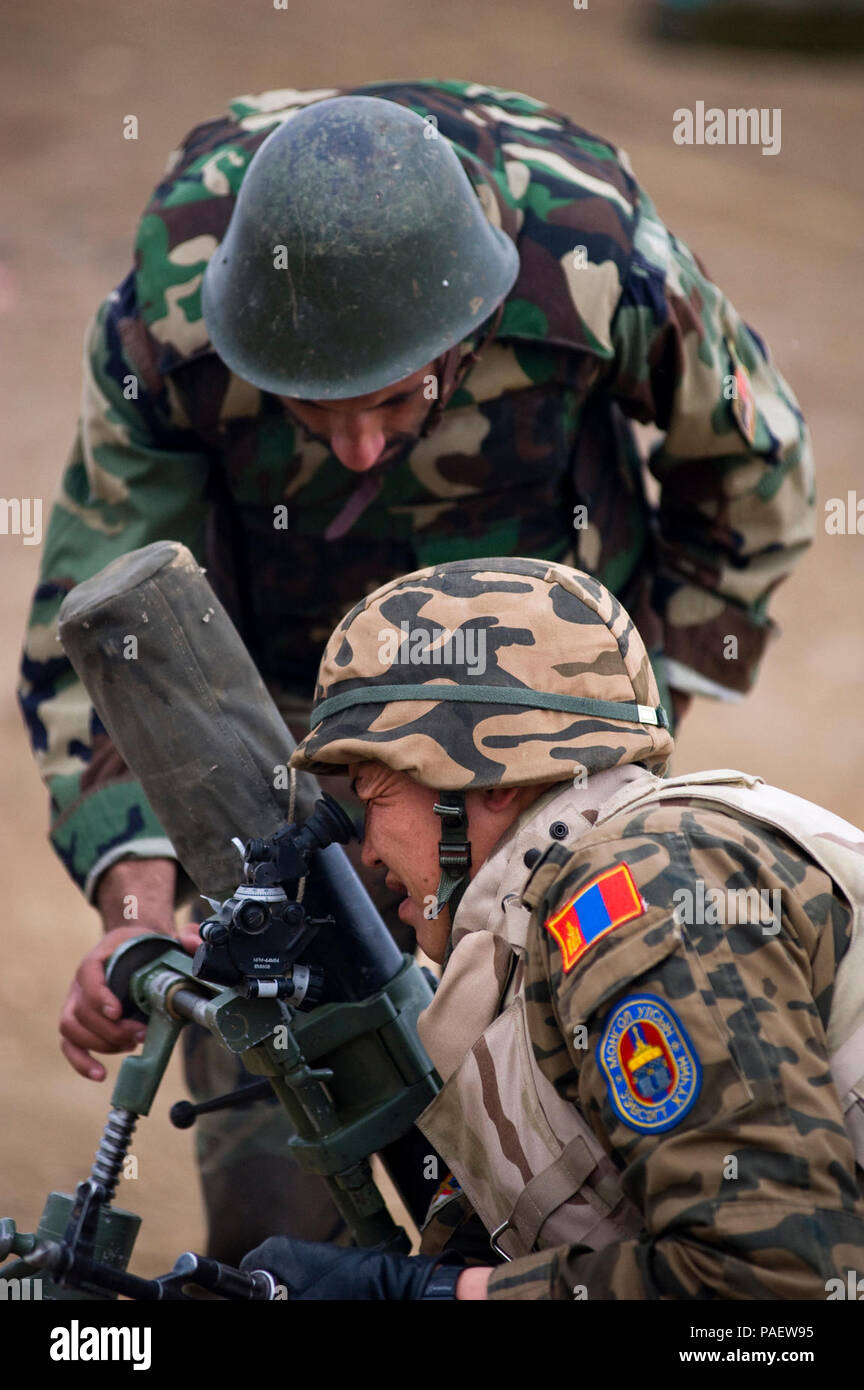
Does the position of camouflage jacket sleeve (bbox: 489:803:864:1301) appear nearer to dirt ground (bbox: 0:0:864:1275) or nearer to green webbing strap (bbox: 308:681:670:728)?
green webbing strap (bbox: 308:681:670:728)

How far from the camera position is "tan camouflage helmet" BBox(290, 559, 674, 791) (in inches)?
95.9

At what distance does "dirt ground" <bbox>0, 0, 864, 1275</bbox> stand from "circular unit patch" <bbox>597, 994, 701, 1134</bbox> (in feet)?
14.3

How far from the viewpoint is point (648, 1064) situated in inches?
82.5

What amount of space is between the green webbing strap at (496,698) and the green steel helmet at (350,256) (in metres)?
1.16

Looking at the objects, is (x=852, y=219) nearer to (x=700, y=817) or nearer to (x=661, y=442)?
(x=661, y=442)

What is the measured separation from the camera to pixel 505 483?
4074mm

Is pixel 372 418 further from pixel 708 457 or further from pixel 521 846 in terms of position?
pixel 521 846

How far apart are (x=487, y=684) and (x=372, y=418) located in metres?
1.28

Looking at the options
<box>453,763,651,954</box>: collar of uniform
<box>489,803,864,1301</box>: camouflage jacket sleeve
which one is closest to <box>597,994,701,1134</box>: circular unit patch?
<box>489,803,864,1301</box>: camouflage jacket sleeve

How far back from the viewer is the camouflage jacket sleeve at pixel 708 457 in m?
4.02

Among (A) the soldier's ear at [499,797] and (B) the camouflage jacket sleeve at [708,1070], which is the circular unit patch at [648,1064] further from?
(A) the soldier's ear at [499,797]

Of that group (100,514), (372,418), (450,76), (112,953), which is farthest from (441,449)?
(450,76)

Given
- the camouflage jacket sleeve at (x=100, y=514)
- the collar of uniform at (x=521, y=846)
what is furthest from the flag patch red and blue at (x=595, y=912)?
the camouflage jacket sleeve at (x=100, y=514)

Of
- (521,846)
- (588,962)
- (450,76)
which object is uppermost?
(450,76)
